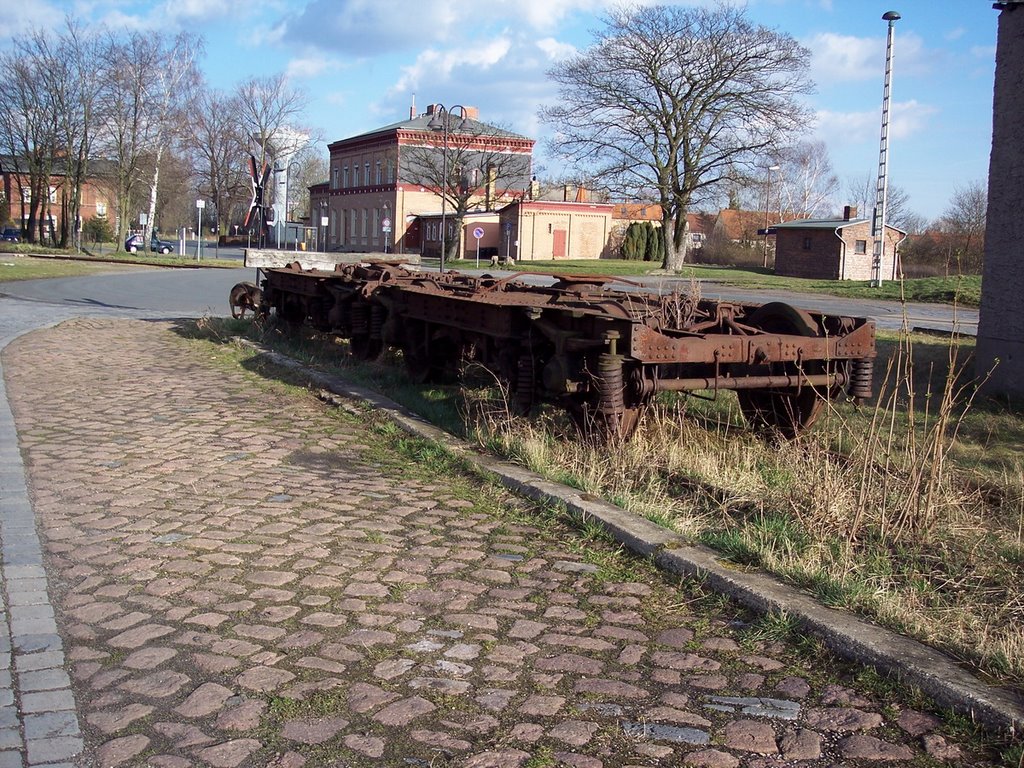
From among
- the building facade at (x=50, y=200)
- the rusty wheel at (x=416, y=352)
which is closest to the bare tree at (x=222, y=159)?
the building facade at (x=50, y=200)

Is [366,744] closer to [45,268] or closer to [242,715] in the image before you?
[242,715]

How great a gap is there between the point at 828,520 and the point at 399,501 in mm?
2312

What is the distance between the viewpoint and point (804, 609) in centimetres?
399

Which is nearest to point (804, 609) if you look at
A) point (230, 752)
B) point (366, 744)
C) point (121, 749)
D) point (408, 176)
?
point (366, 744)

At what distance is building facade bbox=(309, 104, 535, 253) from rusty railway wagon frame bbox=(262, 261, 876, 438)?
5181 centimetres

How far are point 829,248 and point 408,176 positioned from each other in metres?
Result: 30.1

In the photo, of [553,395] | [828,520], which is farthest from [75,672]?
[553,395]

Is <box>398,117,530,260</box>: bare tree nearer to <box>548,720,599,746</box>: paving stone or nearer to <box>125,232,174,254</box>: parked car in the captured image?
<box>125,232,174,254</box>: parked car

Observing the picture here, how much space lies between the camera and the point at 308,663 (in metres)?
3.69

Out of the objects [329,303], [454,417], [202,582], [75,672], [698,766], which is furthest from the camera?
[329,303]

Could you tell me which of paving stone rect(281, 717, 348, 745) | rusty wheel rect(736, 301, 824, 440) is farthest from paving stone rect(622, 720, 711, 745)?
rusty wheel rect(736, 301, 824, 440)

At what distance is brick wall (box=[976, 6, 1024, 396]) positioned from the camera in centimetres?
930

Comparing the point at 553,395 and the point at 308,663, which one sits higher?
the point at 553,395

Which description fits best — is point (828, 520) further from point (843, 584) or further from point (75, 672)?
point (75, 672)
